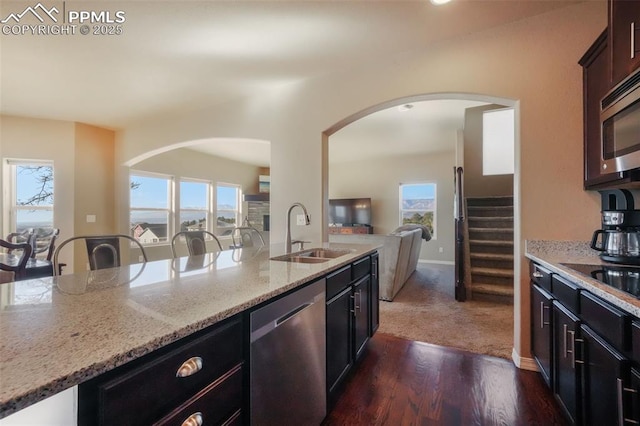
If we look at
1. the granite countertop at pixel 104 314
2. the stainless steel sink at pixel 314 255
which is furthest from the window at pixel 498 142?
the granite countertop at pixel 104 314

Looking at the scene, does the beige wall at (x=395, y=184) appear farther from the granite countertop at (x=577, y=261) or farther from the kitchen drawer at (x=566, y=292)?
the kitchen drawer at (x=566, y=292)

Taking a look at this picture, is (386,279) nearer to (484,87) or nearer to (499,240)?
(499,240)

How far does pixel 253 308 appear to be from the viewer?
39.3 inches

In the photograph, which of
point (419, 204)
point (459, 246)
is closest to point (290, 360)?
point (459, 246)

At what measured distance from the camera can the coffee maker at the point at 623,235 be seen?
1.52 m

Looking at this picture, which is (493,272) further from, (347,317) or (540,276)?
(347,317)

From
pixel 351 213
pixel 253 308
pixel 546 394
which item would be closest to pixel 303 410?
pixel 253 308

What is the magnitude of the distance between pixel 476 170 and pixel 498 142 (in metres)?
0.57

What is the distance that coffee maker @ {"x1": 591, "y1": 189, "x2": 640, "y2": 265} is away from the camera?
152 centimetres

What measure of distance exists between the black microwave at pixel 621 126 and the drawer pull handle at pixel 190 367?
2088mm

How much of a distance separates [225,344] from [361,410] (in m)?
1.25

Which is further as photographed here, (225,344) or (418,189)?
(418,189)

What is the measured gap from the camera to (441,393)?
5.94ft

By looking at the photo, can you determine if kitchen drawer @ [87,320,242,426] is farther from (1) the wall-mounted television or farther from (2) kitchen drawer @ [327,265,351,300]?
(1) the wall-mounted television
